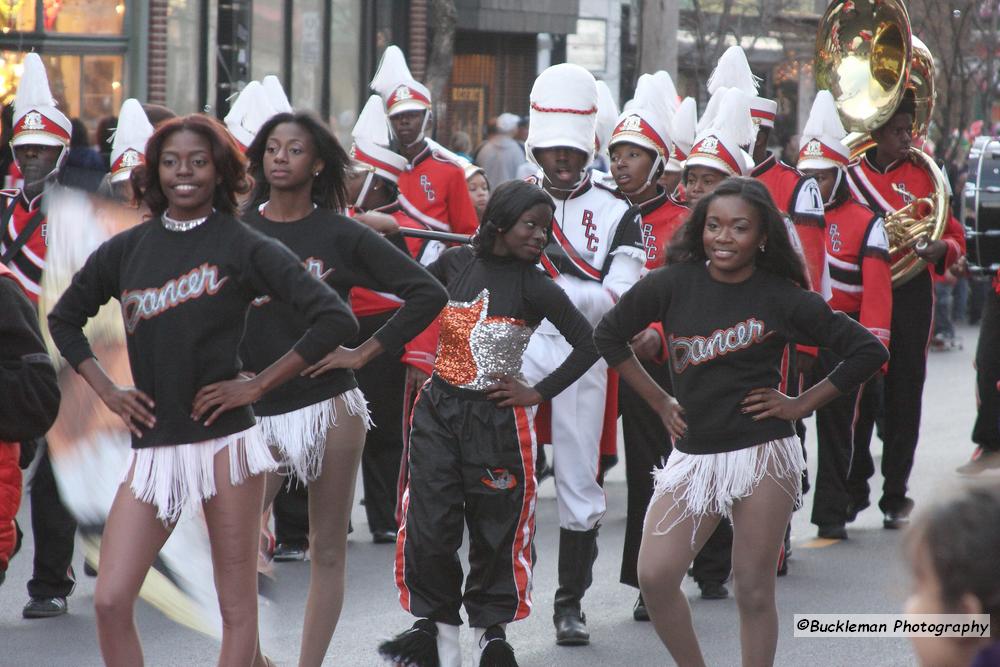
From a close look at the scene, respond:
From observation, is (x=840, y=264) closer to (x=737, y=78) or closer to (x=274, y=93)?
(x=737, y=78)

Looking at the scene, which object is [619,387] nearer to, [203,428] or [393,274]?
[393,274]

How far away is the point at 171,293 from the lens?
14.7 ft

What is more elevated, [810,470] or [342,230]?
[342,230]

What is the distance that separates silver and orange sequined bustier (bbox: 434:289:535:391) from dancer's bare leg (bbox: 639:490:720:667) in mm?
903

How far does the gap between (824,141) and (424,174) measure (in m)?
2.23

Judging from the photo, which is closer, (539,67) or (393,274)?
(393,274)

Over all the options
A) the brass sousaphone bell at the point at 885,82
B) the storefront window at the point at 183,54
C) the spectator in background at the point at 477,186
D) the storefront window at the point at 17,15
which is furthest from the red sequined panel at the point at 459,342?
the storefront window at the point at 183,54

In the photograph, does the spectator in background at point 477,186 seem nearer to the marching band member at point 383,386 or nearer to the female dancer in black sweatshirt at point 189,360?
the marching band member at point 383,386

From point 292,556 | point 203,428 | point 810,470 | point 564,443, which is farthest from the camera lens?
point 810,470

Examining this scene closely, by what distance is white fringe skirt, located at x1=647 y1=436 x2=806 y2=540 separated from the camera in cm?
496

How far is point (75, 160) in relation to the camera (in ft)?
28.7

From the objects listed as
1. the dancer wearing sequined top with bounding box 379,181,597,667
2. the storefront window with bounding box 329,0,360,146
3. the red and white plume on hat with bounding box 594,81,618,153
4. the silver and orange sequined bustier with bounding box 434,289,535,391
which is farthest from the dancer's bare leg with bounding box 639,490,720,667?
the storefront window with bounding box 329,0,360,146

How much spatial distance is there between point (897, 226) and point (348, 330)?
15.9ft

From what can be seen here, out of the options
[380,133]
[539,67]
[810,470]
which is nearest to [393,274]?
[380,133]
